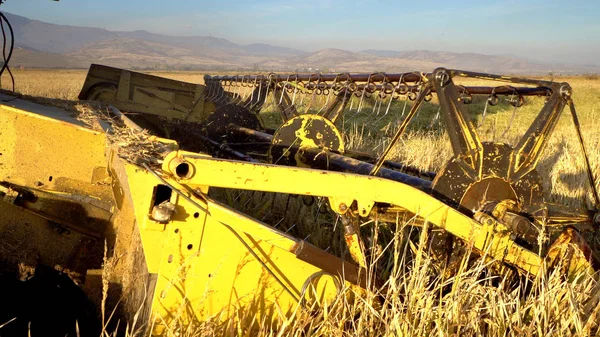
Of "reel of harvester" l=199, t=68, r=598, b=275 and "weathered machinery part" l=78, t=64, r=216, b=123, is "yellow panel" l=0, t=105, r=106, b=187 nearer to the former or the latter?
"reel of harvester" l=199, t=68, r=598, b=275

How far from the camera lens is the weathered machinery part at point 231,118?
6.93m

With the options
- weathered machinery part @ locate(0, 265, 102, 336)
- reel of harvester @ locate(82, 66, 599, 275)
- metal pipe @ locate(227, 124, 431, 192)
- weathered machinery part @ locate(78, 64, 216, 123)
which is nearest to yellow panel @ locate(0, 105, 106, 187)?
weathered machinery part @ locate(0, 265, 102, 336)

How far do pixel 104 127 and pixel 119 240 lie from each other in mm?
749

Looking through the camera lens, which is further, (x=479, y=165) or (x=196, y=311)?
(x=479, y=165)

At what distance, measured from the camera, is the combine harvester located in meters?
2.67

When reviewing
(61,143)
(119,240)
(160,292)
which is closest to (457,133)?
(160,292)

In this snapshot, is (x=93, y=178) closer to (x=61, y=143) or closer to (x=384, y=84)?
(x=61, y=143)

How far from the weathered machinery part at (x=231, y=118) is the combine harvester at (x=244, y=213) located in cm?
204

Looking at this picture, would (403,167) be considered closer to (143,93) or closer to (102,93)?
(143,93)

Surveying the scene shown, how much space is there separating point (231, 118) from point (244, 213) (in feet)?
11.3

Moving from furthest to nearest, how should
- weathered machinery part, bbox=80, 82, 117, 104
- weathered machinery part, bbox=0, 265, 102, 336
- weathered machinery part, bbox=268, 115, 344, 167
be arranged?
1. weathered machinery part, bbox=80, 82, 117, 104
2. weathered machinery part, bbox=268, 115, 344, 167
3. weathered machinery part, bbox=0, 265, 102, 336

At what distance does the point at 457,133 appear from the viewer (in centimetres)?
347

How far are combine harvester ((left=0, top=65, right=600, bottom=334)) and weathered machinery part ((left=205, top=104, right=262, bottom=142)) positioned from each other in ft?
6.70

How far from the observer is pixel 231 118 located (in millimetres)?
7004
